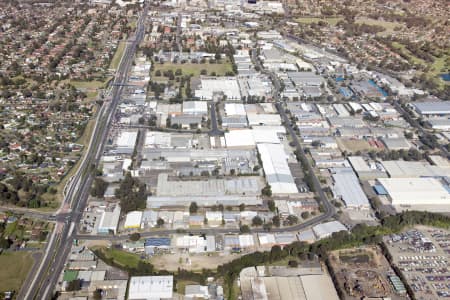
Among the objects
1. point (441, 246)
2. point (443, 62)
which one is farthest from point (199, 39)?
point (441, 246)

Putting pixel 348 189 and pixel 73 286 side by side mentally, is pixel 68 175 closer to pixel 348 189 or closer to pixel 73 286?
pixel 73 286

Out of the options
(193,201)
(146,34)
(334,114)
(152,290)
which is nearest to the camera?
(152,290)

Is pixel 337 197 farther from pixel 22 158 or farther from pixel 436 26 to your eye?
pixel 436 26

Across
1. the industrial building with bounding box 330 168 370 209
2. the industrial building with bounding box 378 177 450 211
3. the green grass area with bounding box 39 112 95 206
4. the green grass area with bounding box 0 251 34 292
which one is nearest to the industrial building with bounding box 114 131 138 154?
the green grass area with bounding box 39 112 95 206

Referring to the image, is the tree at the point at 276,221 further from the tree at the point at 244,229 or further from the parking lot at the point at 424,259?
the parking lot at the point at 424,259

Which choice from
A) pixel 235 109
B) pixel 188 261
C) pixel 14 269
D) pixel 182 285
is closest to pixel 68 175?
pixel 14 269

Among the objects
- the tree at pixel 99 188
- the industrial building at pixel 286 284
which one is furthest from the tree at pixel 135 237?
the industrial building at pixel 286 284

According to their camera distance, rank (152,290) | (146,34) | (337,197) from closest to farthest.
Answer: (152,290) < (337,197) < (146,34)
